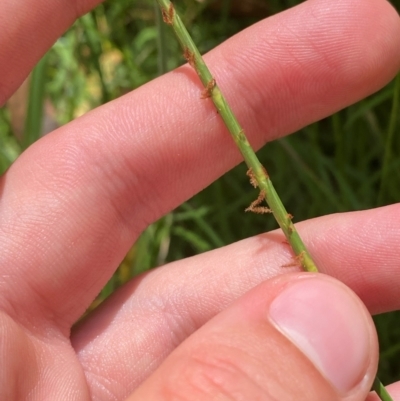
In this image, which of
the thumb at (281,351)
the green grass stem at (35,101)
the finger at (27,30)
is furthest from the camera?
the green grass stem at (35,101)

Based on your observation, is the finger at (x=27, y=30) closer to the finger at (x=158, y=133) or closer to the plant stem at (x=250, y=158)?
the finger at (x=158, y=133)

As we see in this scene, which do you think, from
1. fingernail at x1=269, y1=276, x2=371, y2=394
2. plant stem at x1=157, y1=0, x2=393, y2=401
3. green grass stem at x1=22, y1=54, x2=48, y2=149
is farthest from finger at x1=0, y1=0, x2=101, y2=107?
fingernail at x1=269, y1=276, x2=371, y2=394

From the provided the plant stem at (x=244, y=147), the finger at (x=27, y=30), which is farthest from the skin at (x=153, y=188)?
the plant stem at (x=244, y=147)

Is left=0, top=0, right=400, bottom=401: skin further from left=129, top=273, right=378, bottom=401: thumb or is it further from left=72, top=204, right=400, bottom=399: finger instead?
left=129, top=273, right=378, bottom=401: thumb

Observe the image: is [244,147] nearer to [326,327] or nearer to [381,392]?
[326,327]

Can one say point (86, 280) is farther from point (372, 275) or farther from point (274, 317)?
point (372, 275)

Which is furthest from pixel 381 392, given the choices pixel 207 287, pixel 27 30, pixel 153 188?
pixel 27 30
